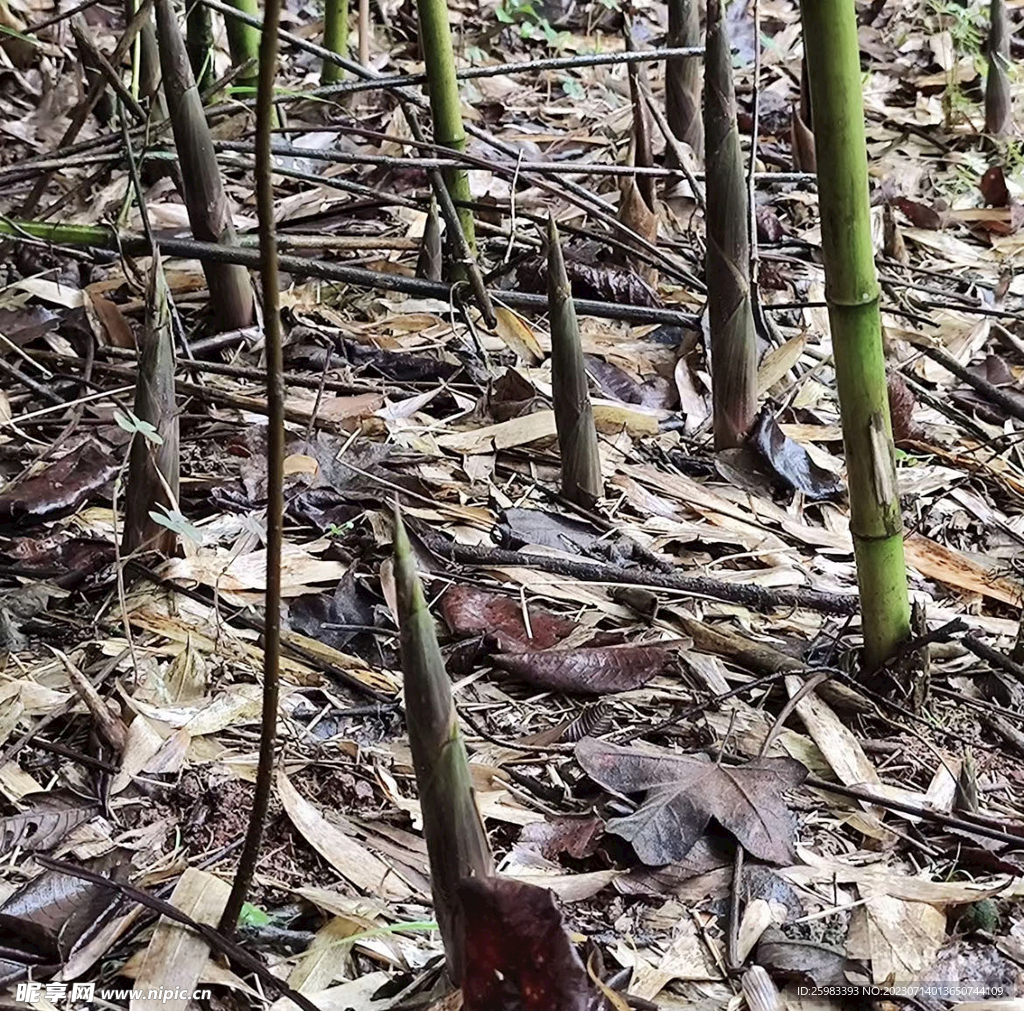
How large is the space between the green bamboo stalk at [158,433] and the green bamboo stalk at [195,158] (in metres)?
→ 0.45

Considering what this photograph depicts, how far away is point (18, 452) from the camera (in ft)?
5.04

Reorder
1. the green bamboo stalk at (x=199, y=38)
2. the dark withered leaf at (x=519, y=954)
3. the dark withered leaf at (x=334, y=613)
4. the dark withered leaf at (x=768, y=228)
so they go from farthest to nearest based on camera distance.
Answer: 1. the dark withered leaf at (x=768, y=228)
2. the green bamboo stalk at (x=199, y=38)
3. the dark withered leaf at (x=334, y=613)
4. the dark withered leaf at (x=519, y=954)

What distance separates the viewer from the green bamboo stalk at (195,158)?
1619mm

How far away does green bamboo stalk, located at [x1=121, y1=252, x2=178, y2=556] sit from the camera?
1258 mm

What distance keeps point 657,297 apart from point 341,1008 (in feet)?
4.72

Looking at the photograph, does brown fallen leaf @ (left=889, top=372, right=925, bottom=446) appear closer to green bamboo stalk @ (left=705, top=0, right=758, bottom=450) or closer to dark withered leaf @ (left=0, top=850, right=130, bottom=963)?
green bamboo stalk @ (left=705, top=0, right=758, bottom=450)

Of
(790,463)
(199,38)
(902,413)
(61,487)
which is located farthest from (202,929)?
(199,38)

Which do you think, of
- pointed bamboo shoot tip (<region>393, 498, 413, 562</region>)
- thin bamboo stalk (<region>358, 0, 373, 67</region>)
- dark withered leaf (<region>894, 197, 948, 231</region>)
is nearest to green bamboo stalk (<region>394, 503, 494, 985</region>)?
pointed bamboo shoot tip (<region>393, 498, 413, 562</region>)

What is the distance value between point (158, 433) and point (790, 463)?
848 mm

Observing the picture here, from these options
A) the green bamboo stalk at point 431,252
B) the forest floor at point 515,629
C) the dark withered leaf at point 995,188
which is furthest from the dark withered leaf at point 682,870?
the dark withered leaf at point 995,188

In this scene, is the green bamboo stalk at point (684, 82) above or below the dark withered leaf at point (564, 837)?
above

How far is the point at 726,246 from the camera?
5.16ft

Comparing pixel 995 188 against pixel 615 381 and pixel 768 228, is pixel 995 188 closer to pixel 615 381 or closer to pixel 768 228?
pixel 768 228

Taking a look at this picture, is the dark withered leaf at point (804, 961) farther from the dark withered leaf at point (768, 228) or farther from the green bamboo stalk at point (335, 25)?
the green bamboo stalk at point (335, 25)
